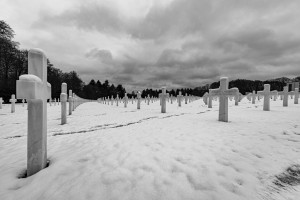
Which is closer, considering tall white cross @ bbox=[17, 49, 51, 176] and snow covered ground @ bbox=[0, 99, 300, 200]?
snow covered ground @ bbox=[0, 99, 300, 200]

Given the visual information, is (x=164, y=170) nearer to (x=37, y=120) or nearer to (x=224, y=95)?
(x=37, y=120)

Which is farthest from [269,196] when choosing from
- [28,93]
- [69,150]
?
[69,150]

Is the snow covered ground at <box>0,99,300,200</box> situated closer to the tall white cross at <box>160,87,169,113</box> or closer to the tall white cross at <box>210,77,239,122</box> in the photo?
the tall white cross at <box>210,77,239,122</box>

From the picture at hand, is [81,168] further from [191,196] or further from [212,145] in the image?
[212,145]

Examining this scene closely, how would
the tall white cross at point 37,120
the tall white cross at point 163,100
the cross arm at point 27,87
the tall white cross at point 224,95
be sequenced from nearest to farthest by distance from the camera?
the cross arm at point 27,87 → the tall white cross at point 37,120 → the tall white cross at point 224,95 → the tall white cross at point 163,100

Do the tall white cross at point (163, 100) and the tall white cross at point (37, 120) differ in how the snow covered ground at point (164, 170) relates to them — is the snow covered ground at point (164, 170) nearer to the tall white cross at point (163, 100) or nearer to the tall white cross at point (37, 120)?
the tall white cross at point (37, 120)

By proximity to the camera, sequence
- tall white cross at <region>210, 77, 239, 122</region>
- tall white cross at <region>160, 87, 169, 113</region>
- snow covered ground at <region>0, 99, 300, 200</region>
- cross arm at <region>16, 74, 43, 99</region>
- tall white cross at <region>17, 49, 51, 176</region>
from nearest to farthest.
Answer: snow covered ground at <region>0, 99, 300, 200</region> → cross arm at <region>16, 74, 43, 99</region> → tall white cross at <region>17, 49, 51, 176</region> → tall white cross at <region>210, 77, 239, 122</region> → tall white cross at <region>160, 87, 169, 113</region>

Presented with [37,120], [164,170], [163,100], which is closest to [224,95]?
[163,100]

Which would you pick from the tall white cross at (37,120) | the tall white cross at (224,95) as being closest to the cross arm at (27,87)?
the tall white cross at (37,120)

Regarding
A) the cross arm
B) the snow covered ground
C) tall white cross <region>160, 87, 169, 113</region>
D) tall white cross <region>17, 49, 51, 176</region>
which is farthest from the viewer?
tall white cross <region>160, 87, 169, 113</region>

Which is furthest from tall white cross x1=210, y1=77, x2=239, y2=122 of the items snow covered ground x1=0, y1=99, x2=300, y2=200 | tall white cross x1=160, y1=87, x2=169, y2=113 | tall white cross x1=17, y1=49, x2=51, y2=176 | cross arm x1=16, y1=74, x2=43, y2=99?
cross arm x1=16, y1=74, x2=43, y2=99

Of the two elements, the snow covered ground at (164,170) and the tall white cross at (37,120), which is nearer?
the snow covered ground at (164,170)

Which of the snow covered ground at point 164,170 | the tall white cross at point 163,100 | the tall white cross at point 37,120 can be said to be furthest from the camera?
the tall white cross at point 163,100

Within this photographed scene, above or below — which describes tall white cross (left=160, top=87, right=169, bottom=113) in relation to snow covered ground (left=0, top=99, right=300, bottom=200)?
above
